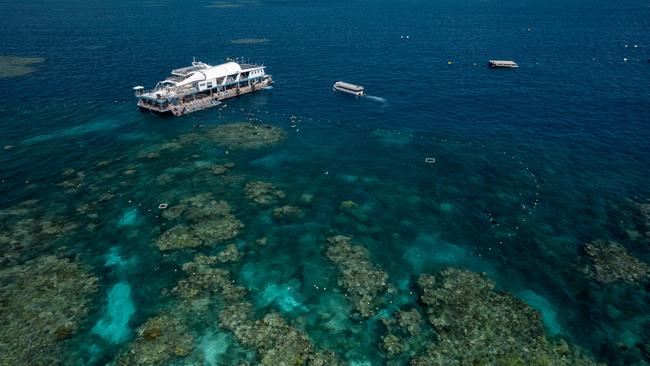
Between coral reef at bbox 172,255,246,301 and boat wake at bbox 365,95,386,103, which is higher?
boat wake at bbox 365,95,386,103

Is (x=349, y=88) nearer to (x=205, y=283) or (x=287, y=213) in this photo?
(x=287, y=213)

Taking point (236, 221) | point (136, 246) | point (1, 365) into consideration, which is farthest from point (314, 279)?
point (1, 365)

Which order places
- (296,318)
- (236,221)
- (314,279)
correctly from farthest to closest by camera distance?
1. (236,221)
2. (314,279)
3. (296,318)

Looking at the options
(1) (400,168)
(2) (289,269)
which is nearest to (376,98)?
(1) (400,168)

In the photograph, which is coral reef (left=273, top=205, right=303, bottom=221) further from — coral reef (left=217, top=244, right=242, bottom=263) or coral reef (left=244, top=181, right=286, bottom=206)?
coral reef (left=217, top=244, right=242, bottom=263)

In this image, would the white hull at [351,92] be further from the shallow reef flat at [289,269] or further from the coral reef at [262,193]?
the coral reef at [262,193]

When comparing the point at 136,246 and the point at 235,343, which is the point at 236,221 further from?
the point at 235,343

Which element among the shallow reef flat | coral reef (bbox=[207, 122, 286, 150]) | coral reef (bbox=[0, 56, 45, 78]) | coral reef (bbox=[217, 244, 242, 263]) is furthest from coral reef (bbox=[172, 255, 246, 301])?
coral reef (bbox=[0, 56, 45, 78])
